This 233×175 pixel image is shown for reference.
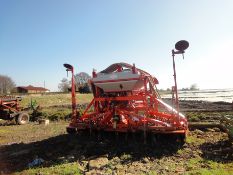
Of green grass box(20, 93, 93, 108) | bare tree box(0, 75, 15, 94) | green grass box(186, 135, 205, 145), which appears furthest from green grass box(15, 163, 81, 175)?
bare tree box(0, 75, 15, 94)

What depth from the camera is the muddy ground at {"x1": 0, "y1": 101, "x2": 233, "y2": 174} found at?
267 inches

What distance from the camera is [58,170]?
6773 millimetres

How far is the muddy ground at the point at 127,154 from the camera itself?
6.77 meters

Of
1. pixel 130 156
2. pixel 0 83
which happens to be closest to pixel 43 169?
pixel 130 156

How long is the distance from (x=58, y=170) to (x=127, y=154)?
1.97 m

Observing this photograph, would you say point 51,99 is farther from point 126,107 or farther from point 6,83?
point 6,83

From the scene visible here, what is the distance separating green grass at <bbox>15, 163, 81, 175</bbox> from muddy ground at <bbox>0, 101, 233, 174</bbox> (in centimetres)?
13

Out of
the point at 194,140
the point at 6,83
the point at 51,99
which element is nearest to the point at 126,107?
the point at 194,140

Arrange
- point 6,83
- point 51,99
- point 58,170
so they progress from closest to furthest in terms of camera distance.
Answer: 1. point 58,170
2. point 51,99
3. point 6,83

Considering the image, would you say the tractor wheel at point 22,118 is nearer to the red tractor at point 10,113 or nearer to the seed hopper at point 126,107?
the red tractor at point 10,113

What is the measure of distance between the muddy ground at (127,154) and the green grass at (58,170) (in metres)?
0.13

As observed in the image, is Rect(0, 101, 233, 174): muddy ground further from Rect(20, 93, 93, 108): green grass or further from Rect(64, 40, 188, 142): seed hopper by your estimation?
Rect(20, 93, 93, 108): green grass

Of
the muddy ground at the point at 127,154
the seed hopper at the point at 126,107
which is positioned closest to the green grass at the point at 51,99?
the seed hopper at the point at 126,107

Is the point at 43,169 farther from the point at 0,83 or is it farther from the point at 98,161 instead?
the point at 0,83
